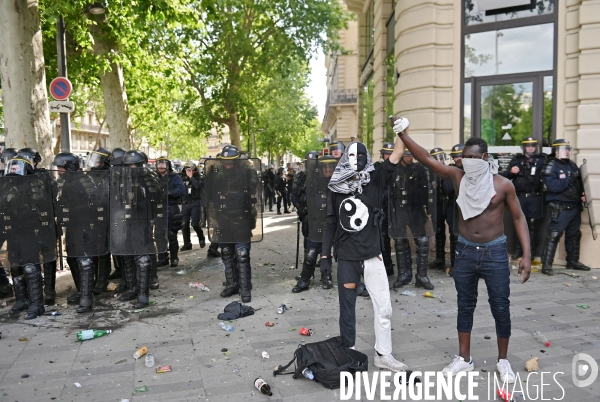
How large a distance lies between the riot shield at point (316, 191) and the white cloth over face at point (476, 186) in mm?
3211

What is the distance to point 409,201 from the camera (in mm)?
7574

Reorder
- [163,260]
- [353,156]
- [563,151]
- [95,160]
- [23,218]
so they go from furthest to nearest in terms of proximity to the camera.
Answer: [163,260] → [563,151] → [95,160] → [23,218] → [353,156]

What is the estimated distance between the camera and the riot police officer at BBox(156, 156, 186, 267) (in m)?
8.95

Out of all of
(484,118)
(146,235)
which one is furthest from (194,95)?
(146,235)

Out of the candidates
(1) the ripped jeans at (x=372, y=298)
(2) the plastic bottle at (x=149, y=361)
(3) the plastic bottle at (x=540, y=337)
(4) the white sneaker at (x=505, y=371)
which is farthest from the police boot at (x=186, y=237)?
(4) the white sneaker at (x=505, y=371)

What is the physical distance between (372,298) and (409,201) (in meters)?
3.43


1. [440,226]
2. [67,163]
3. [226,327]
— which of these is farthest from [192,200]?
[226,327]

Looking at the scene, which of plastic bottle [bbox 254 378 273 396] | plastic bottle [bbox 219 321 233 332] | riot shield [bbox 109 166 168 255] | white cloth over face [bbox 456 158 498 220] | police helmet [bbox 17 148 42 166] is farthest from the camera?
police helmet [bbox 17 148 42 166]

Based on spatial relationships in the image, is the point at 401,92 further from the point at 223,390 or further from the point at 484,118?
the point at 223,390

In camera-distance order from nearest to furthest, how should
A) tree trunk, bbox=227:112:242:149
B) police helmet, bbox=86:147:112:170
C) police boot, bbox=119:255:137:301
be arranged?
police boot, bbox=119:255:137:301 → police helmet, bbox=86:147:112:170 → tree trunk, bbox=227:112:242:149

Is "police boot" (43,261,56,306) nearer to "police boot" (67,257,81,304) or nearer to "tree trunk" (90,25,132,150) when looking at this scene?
"police boot" (67,257,81,304)

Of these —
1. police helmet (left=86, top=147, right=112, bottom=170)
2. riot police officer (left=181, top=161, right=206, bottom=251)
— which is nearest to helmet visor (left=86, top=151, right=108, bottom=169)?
police helmet (left=86, top=147, right=112, bottom=170)

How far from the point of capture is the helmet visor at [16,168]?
6.17 m

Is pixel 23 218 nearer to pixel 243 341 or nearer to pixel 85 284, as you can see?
pixel 85 284
